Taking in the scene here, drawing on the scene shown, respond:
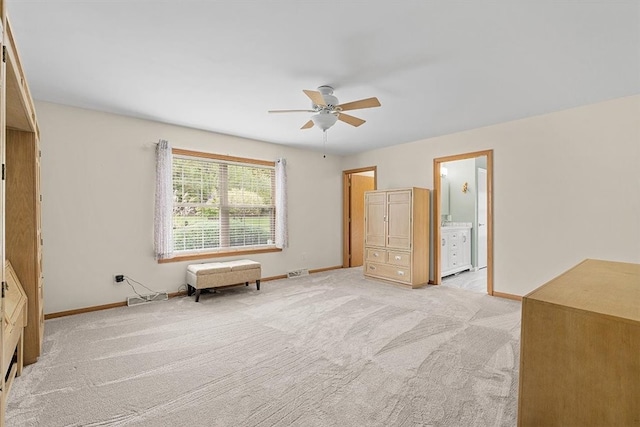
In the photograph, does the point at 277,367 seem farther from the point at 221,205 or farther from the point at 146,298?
the point at 221,205

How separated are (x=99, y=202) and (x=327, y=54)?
338cm

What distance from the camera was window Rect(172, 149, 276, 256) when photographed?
4.50 meters

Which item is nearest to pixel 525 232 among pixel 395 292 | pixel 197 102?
pixel 395 292

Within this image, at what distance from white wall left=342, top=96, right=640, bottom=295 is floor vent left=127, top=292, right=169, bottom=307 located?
4.76 metres

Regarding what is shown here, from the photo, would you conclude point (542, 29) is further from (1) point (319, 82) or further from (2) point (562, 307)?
(2) point (562, 307)

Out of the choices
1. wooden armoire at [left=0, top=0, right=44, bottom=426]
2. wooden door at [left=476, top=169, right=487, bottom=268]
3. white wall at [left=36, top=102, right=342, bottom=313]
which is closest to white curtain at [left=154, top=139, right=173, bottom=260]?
white wall at [left=36, top=102, right=342, bottom=313]

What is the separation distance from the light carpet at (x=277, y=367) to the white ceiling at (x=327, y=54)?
2.48 meters

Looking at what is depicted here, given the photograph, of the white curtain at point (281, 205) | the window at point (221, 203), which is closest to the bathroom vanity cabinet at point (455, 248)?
the white curtain at point (281, 205)

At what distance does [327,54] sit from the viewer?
240cm

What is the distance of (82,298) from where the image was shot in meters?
3.64

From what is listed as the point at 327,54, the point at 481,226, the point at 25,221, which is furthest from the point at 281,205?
Result: the point at 481,226

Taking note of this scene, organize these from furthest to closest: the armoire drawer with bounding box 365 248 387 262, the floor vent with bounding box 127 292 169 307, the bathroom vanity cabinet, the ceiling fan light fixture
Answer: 1. the bathroom vanity cabinet
2. the armoire drawer with bounding box 365 248 387 262
3. the floor vent with bounding box 127 292 169 307
4. the ceiling fan light fixture

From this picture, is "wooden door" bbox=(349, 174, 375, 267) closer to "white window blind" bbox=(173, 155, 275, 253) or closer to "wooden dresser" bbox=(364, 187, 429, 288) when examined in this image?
"wooden dresser" bbox=(364, 187, 429, 288)

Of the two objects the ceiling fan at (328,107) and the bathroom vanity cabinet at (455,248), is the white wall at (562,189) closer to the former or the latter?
the bathroom vanity cabinet at (455,248)
